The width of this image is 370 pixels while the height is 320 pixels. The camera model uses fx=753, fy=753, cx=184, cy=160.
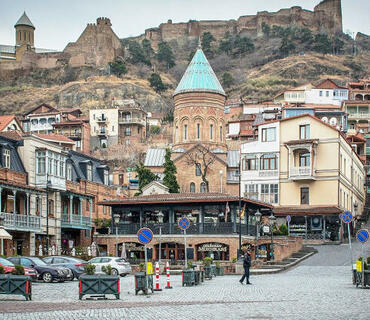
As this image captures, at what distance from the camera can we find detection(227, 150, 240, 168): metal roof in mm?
72875

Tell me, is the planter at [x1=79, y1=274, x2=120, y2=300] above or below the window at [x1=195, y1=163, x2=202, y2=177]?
below

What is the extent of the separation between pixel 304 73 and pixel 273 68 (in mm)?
9328

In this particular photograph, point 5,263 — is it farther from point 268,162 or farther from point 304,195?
point 268,162

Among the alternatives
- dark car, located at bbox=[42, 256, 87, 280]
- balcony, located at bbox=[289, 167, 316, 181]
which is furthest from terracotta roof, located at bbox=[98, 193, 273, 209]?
dark car, located at bbox=[42, 256, 87, 280]

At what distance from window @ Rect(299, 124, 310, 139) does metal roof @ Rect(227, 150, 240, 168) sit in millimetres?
11955

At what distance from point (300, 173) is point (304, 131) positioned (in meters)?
3.48

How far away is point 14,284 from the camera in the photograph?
20547 mm

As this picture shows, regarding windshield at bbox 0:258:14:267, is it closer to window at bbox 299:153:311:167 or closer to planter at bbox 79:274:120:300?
planter at bbox 79:274:120:300

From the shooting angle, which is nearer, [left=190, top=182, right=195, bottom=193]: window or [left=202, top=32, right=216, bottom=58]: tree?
[left=190, top=182, right=195, bottom=193]: window

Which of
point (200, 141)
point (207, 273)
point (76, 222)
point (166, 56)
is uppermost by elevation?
point (166, 56)

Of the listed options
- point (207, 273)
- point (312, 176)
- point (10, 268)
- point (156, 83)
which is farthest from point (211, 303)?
point (156, 83)

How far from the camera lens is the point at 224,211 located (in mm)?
47062

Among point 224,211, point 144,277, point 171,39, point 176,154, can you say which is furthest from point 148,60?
point 144,277

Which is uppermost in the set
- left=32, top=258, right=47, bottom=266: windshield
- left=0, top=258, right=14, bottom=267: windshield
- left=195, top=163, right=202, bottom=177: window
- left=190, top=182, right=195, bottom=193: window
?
left=195, top=163, right=202, bottom=177: window
